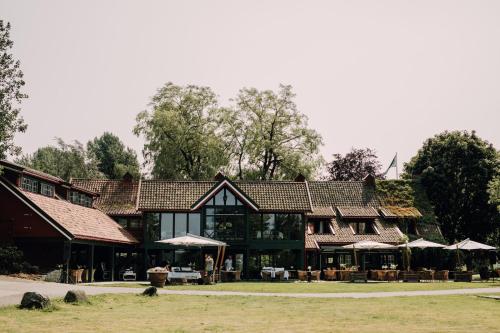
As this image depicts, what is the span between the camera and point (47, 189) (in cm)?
3734

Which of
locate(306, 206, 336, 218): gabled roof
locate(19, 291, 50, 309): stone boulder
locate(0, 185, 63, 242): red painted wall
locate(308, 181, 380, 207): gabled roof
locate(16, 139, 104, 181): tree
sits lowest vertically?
locate(19, 291, 50, 309): stone boulder

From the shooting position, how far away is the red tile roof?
33500 millimetres

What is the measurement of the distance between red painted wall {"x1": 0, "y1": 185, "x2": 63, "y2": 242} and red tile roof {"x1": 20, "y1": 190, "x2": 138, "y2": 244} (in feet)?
1.74

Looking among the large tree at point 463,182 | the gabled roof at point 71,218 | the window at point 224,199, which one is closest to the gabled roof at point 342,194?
the large tree at point 463,182

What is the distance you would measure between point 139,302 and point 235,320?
5.76 meters

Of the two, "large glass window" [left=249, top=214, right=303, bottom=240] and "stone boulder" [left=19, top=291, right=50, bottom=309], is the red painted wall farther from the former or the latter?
"stone boulder" [left=19, top=291, right=50, bottom=309]

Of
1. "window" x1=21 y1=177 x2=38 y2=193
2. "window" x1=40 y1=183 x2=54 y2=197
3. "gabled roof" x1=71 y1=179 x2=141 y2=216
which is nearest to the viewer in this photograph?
"window" x1=21 y1=177 x2=38 y2=193

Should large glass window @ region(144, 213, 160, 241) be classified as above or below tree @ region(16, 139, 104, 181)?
below

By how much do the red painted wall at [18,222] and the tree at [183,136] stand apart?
79.7 feet

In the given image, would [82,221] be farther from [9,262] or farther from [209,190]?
[209,190]

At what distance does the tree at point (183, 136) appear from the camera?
2270 inches

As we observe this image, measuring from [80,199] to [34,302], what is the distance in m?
26.4

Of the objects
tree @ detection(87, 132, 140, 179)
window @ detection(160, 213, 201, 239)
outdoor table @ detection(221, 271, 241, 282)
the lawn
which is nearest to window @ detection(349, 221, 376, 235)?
window @ detection(160, 213, 201, 239)

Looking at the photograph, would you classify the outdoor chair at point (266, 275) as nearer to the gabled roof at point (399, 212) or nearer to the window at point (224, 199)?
the window at point (224, 199)
